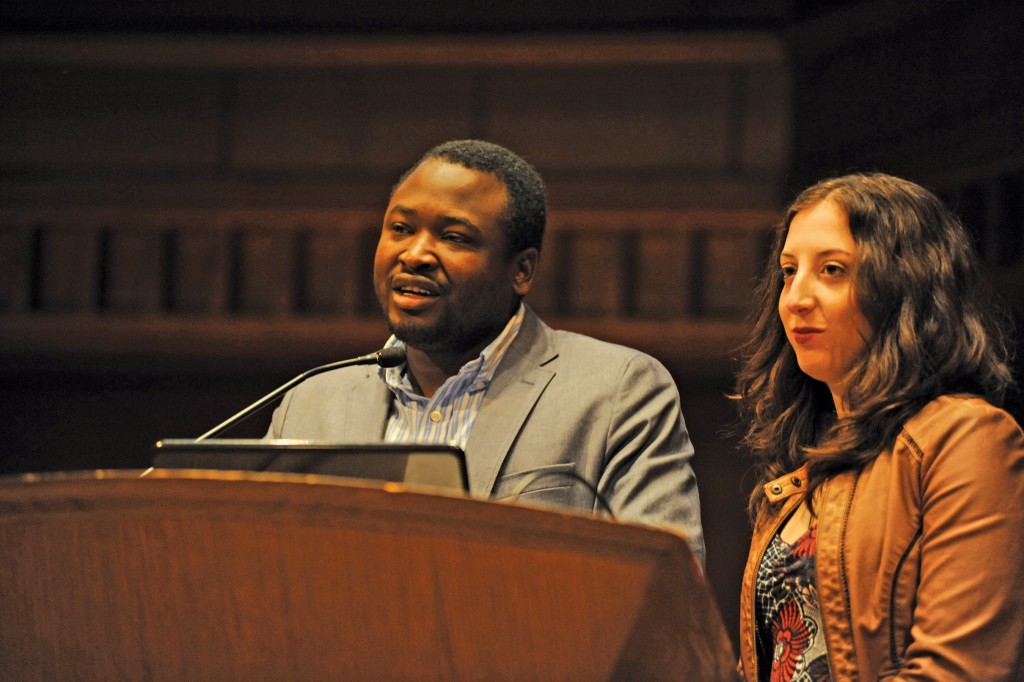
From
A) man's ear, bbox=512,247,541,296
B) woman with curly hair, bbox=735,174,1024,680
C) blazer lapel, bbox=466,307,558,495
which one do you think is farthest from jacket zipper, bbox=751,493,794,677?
man's ear, bbox=512,247,541,296

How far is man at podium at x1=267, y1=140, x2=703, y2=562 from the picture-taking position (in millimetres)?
1864

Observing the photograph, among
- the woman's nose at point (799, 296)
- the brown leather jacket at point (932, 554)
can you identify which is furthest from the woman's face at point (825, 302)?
the brown leather jacket at point (932, 554)

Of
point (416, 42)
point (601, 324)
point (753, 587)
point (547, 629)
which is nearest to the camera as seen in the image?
point (547, 629)

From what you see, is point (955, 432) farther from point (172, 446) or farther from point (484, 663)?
point (172, 446)

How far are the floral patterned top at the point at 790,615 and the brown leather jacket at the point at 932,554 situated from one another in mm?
38

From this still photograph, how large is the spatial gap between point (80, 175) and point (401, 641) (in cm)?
393

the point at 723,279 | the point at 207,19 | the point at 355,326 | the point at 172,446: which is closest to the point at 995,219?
the point at 723,279

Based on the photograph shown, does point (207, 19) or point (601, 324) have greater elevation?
point (207, 19)

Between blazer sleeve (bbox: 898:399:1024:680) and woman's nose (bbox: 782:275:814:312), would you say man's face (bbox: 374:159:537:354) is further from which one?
blazer sleeve (bbox: 898:399:1024:680)

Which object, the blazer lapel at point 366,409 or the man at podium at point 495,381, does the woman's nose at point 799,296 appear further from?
the blazer lapel at point 366,409

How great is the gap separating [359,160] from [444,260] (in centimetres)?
268

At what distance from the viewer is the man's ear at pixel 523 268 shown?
2.08 meters

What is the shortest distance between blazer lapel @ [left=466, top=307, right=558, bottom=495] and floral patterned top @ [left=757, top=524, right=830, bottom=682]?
1.46 feet

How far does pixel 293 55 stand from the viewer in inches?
178
